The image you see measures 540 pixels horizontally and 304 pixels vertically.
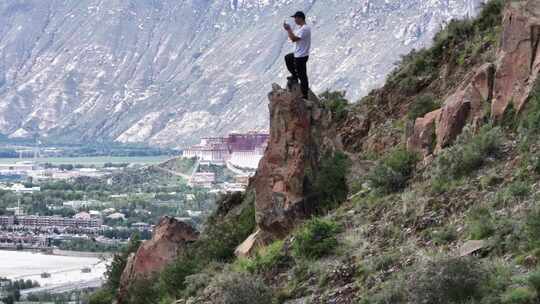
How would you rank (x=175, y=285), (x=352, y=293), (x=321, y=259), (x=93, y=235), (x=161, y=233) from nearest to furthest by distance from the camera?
(x=352, y=293) < (x=321, y=259) < (x=175, y=285) < (x=161, y=233) < (x=93, y=235)

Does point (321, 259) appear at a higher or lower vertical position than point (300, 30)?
lower

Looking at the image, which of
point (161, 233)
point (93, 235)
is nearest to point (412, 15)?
point (93, 235)

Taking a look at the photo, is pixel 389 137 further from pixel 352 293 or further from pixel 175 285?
pixel 352 293

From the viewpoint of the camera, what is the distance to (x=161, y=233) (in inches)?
859

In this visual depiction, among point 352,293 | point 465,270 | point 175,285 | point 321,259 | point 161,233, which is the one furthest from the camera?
point 161,233

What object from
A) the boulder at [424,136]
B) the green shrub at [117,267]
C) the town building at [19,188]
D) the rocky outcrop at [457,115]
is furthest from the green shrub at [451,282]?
the town building at [19,188]

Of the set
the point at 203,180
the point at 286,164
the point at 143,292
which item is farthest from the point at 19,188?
the point at 286,164

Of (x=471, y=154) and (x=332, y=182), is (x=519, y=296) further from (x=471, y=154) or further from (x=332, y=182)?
(x=332, y=182)

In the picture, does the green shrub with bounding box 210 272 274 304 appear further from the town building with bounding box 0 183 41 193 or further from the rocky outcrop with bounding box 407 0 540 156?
the town building with bounding box 0 183 41 193

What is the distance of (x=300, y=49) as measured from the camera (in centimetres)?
1688

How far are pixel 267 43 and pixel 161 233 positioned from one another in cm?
17485

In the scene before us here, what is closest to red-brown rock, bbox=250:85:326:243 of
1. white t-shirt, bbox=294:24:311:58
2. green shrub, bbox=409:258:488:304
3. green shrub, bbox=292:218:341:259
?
white t-shirt, bbox=294:24:311:58

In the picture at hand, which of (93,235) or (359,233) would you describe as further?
(93,235)

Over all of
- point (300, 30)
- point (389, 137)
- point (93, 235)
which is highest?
point (300, 30)
